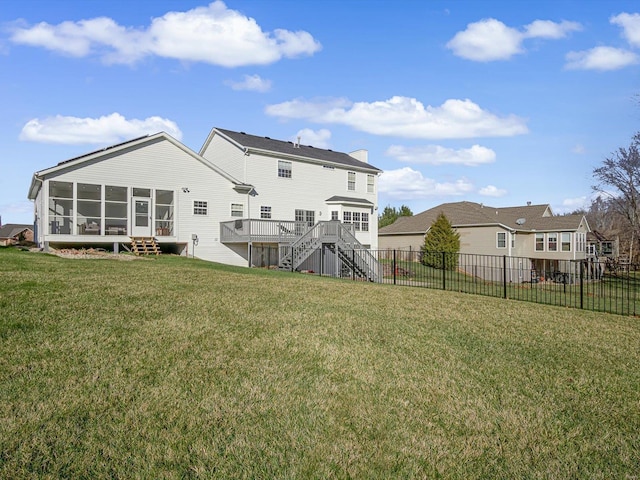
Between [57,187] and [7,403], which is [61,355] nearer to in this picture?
[7,403]

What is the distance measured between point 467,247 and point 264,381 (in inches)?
1256

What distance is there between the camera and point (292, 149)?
2920 cm

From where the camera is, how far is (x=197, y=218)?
23.2m

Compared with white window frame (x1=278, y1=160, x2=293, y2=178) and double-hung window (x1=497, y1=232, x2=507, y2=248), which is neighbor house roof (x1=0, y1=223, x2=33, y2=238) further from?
double-hung window (x1=497, y1=232, x2=507, y2=248)


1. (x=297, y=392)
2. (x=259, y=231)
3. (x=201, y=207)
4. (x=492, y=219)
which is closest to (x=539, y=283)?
(x=492, y=219)

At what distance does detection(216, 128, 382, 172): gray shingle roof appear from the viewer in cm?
2698

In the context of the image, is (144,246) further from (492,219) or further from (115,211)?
(492,219)

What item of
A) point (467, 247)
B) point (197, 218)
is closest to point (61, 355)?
point (197, 218)

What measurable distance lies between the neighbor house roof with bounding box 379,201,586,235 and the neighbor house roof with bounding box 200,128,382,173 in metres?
7.16

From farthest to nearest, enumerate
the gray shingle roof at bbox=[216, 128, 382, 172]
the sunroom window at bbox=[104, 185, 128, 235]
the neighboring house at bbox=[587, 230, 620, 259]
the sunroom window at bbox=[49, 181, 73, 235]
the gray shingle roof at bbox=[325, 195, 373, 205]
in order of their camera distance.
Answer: the neighboring house at bbox=[587, 230, 620, 259], the gray shingle roof at bbox=[325, 195, 373, 205], the gray shingle roof at bbox=[216, 128, 382, 172], the sunroom window at bbox=[104, 185, 128, 235], the sunroom window at bbox=[49, 181, 73, 235]

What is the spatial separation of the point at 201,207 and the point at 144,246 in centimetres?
422

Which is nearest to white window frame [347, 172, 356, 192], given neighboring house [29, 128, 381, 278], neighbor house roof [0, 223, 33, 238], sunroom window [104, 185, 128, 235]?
neighboring house [29, 128, 381, 278]

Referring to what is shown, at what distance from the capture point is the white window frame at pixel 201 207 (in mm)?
23219

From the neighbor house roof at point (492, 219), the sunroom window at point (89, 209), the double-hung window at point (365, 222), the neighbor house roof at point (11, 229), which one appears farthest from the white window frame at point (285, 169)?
the neighbor house roof at point (11, 229)
